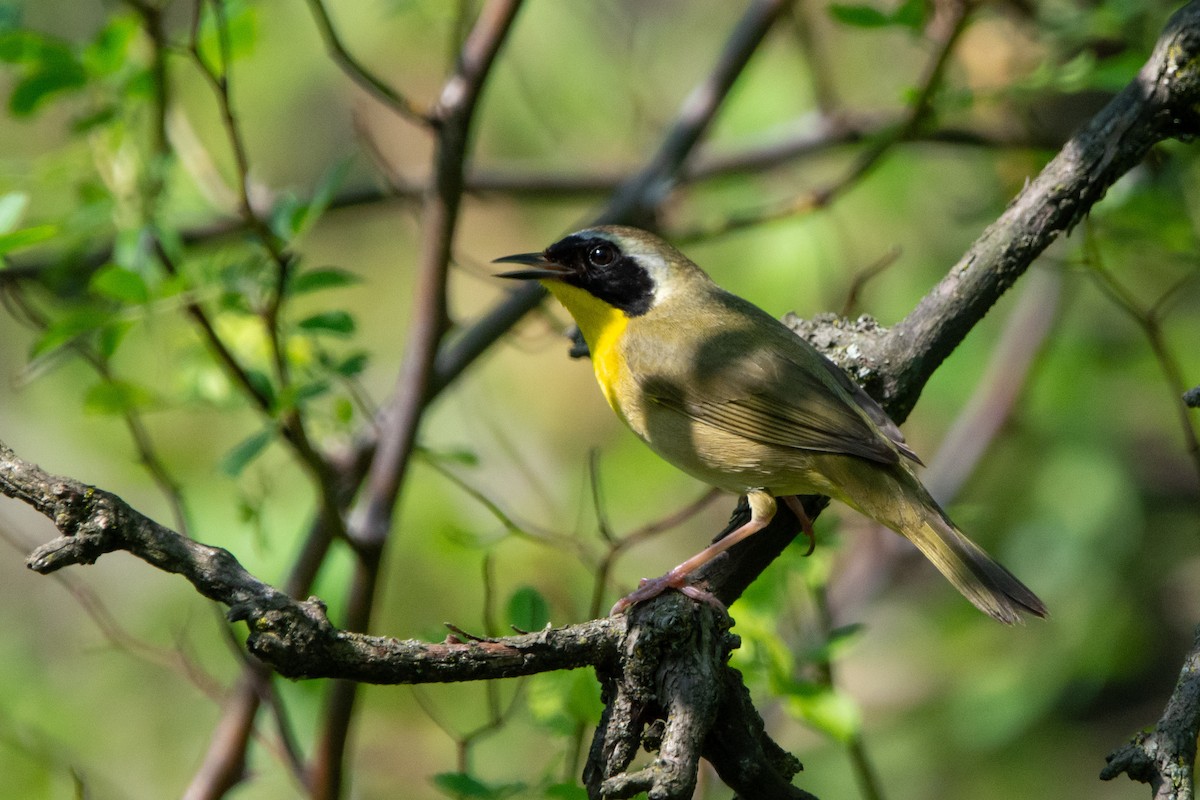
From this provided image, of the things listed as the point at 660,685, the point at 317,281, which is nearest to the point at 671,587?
the point at 660,685

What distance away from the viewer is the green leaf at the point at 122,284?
9.46ft

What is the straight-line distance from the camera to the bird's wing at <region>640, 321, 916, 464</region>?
321 centimetres

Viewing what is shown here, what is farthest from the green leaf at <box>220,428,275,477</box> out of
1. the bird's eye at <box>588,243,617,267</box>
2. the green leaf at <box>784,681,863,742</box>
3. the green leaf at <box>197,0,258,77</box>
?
the green leaf at <box>784,681,863,742</box>

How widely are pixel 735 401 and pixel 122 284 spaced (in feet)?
5.73

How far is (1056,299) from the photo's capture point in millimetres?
5492

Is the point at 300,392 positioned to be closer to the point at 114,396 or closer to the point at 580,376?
the point at 114,396

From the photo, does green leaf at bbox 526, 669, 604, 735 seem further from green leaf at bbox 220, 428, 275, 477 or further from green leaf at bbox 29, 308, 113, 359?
green leaf at bbox 29, 308, 113, 359

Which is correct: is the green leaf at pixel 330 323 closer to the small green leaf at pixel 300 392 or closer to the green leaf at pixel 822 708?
the small green leaf at pixel 300 392

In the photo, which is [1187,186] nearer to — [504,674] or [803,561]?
[803,561]

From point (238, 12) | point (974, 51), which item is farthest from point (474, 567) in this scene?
point (974, 51)

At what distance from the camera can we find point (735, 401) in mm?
3562

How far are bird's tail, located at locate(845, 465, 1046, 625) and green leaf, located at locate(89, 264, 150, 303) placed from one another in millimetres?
1962

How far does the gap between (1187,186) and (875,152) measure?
1.54 metres

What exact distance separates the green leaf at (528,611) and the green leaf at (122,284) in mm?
1198
